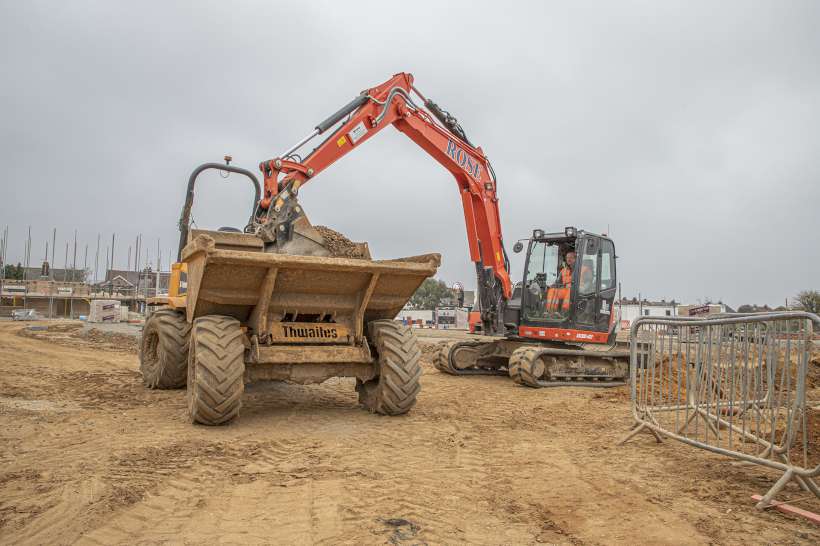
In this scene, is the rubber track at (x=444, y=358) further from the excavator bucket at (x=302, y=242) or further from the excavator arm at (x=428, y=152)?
the excavator bucket at (x=302, y=242)

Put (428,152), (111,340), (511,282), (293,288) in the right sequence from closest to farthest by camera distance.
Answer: (293,288) < (428,152) < (511,282) < (111,340)

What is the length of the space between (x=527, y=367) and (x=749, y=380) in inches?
210

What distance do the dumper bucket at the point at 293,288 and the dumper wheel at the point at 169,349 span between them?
1570mm

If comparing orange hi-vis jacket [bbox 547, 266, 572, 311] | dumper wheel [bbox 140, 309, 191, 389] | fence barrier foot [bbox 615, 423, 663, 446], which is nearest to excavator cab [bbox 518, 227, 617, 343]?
orange hi-vis jacket [bbox 547, 266, 572, 311]

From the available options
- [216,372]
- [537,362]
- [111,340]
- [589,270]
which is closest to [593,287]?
[589,270]

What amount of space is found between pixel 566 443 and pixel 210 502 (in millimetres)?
3472

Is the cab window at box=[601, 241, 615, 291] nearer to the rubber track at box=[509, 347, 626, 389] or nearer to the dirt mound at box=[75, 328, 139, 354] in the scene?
the rubber track at box=[509, 347, 626, 389]

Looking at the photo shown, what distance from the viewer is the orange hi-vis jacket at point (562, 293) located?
426 inches

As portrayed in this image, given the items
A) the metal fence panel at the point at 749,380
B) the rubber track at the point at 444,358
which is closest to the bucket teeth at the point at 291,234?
the metal fence panel at the point at 749,380

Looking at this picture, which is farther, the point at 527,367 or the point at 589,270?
the point at 589,270

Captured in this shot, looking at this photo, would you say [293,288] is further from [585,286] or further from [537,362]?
[585,286]

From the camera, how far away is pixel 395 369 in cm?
645

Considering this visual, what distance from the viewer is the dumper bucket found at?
18.9ft

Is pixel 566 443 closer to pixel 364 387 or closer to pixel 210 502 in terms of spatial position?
pixel 364 387
